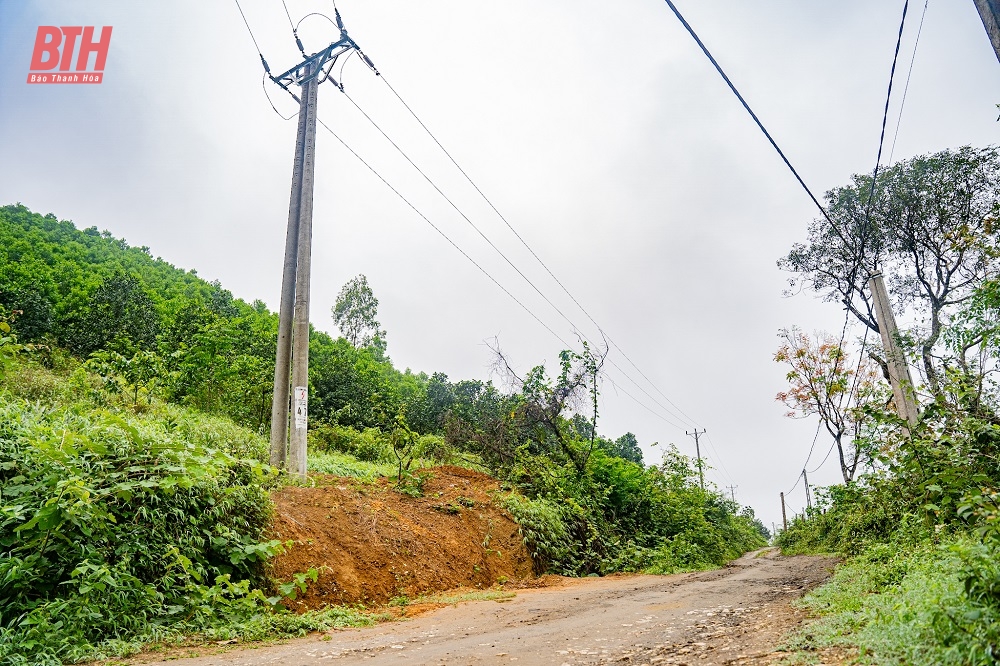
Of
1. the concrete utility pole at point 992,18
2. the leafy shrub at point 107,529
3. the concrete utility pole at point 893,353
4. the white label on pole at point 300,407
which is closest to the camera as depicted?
the leafy shrub at point 107,529

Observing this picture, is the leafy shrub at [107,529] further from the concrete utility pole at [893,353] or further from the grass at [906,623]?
the concrete utility pole at [893,353]

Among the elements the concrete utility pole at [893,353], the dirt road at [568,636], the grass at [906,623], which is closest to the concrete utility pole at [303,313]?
the dirt road at [568,636]

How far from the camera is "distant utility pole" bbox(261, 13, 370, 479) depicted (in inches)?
374

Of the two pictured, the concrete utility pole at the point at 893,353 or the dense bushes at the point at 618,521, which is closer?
the concrete utility pole at the point at 893,353

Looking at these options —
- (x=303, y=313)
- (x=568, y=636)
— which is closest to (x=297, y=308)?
(x=303, y=313)

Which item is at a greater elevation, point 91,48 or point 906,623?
point 91,48

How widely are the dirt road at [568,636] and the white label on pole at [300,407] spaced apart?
3.90 metres

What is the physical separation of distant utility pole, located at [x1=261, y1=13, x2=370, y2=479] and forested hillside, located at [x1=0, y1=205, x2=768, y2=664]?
0.79 metres

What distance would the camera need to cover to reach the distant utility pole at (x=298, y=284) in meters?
9.49

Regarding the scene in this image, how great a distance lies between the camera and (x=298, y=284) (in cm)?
993

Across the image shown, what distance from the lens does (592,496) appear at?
16281mm

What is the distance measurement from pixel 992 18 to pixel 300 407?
954 centimetres

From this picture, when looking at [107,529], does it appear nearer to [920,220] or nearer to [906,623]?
[906,623]

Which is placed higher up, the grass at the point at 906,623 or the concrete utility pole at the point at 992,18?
the concrete utility pole at the point at 992,18
